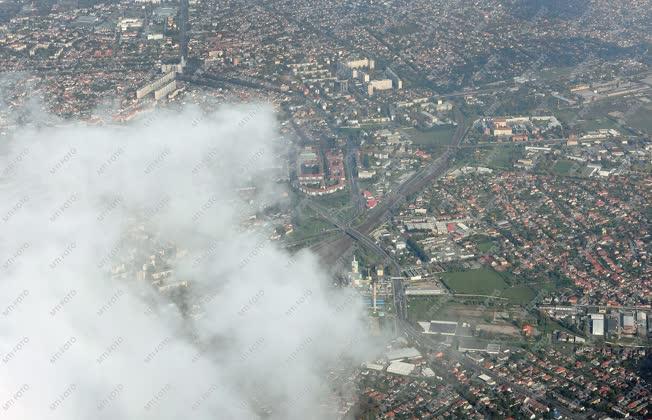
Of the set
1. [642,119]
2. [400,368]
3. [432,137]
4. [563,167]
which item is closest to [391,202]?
[432,137]

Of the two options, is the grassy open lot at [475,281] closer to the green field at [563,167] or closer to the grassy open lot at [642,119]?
the green field at [563,167]

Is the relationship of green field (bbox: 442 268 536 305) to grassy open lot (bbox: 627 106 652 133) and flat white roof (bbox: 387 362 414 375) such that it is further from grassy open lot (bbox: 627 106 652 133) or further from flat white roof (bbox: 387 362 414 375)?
grassy open lot (bbox: 627 106 652 133)

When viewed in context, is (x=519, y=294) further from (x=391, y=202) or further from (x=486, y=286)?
(x=391, y=202)

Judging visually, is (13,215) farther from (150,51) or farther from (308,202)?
(150,51)

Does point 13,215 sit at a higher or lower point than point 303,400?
higher

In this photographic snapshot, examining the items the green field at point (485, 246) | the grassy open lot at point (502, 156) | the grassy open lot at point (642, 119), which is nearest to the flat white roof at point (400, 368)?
the green field at point (485, 246)

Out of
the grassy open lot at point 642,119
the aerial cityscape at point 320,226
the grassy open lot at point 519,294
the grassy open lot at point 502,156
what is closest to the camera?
the aerial cityscape at point 320,226

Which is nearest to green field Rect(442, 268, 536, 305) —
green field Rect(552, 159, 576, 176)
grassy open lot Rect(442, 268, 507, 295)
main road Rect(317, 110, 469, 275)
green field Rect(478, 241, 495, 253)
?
grassy open lot Rect(442, 268, 507, 295)

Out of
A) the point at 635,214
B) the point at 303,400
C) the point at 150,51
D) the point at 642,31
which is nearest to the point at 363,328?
the point at 303,400
